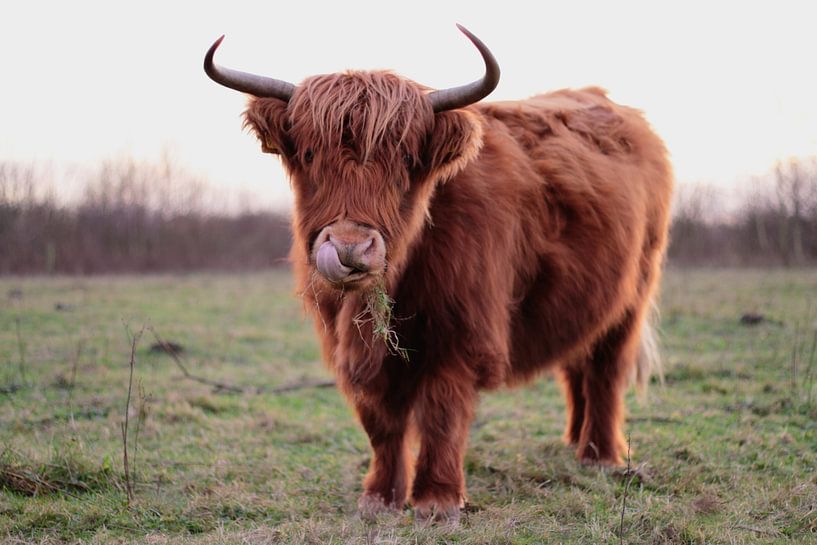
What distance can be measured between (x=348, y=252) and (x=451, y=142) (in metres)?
0.81

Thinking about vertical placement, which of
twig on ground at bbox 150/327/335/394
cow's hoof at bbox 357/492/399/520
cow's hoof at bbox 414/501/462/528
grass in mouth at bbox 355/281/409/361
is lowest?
twig on ground at bbox 150/327/335/394

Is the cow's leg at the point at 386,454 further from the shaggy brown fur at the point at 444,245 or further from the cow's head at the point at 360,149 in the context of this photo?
the cow's head at the point at 360,149

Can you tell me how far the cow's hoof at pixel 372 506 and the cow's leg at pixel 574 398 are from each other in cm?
180

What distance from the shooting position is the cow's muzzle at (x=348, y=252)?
116 inches

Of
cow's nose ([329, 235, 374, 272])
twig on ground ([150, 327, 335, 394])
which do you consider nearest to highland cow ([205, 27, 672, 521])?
cow's nose ([329, 235, 374, 272])

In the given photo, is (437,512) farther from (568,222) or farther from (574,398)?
(574,398)

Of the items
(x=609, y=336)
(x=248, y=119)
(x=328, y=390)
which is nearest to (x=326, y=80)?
(x=248, y=119)

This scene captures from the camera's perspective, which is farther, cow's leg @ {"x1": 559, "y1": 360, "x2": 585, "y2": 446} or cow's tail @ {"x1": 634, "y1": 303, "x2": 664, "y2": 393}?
cow's tail @ {"x1": 634, "y1": 303, "x2": 664, "y2": 393}

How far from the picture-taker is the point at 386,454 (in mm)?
3990

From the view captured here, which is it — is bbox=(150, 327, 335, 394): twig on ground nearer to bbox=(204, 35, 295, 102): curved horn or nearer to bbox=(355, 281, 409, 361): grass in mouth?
bbox=(355, 281, 409, 361): grass in mouth

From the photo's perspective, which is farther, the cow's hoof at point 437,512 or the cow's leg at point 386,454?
the cow's leg at point 386,454

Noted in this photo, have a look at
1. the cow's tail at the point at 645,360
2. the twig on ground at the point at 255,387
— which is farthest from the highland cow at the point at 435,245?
the twig on ground at the point at 255,387

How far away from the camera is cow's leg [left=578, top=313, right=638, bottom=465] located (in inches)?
193

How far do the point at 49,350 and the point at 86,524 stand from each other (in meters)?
4.80
